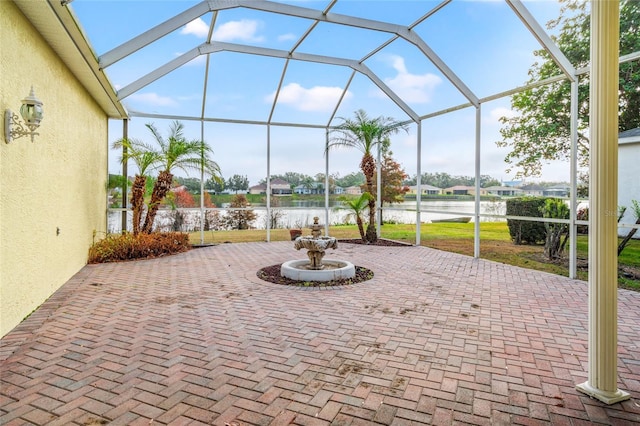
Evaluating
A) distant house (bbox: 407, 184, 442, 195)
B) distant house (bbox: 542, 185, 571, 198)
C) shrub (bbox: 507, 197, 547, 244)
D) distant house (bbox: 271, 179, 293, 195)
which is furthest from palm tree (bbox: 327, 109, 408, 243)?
distant house (bbox: 542, 185, 571, 198)

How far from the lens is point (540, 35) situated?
239 inches

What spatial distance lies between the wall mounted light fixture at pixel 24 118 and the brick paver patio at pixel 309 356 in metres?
2.05

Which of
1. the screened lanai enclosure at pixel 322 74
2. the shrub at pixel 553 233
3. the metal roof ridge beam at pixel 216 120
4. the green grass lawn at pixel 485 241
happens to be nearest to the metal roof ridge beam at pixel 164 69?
the screened lanai enclosure at pixel 322 74

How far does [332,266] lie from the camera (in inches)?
280

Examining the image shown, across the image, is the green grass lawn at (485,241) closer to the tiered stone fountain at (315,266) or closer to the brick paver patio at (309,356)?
the brick paver patio at (309,356)

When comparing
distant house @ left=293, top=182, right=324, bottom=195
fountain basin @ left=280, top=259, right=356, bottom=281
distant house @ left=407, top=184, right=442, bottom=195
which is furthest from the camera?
distant house @ left=293, top=182, right=324, bottom=195

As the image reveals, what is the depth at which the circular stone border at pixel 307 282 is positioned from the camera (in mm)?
5930

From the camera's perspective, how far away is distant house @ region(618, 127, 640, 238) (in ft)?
20.9

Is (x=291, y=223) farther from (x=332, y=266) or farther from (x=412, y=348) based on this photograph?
(x=412, y=348)

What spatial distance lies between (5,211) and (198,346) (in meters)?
2.37

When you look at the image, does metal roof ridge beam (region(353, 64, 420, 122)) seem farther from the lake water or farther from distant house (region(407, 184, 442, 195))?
the lake water

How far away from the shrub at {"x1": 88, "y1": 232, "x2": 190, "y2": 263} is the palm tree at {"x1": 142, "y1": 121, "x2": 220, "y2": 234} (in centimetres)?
45

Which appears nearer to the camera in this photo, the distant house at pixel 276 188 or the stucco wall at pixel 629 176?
the stucco wall at pixel 629 176

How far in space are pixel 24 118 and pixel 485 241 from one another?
12088mm
